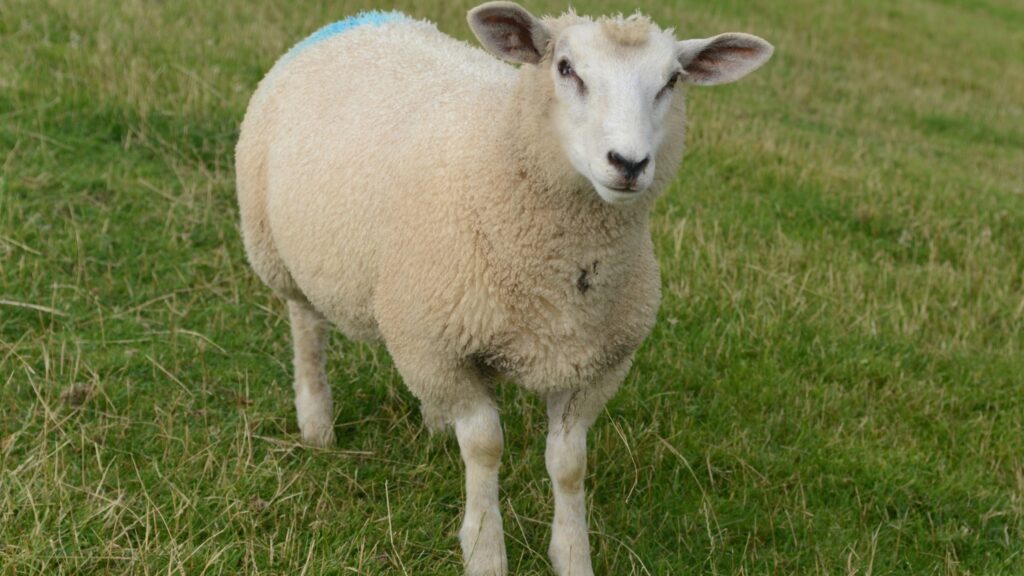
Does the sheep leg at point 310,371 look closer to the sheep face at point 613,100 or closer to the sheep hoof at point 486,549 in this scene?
the sheep hoof at point 486,549

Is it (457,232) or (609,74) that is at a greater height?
(609,74)

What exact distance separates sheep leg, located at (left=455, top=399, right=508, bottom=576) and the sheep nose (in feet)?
3.24

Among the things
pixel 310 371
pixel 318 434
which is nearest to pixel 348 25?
pixel 310 371

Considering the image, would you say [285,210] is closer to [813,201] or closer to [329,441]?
[329,441]

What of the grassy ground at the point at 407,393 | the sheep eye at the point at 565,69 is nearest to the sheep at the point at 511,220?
the sheep eye at the point at 565,69

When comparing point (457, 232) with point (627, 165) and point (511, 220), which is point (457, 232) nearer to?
point (511, 220)

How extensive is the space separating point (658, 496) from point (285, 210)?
5.72 ft

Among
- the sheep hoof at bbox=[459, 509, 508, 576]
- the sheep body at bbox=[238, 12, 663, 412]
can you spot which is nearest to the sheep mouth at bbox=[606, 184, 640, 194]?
the sheep body at bbox=[238, 12, 663, 412]

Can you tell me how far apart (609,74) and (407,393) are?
204cm

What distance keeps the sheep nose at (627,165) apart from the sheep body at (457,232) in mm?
352

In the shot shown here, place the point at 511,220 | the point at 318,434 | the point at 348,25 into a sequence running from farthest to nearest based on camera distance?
the point at 348,25 < the point at 318,434 < the point at 511,220

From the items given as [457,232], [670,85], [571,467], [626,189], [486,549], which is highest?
[670,85]

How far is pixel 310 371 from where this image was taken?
452 cm

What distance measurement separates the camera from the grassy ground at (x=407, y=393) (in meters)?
3.75
